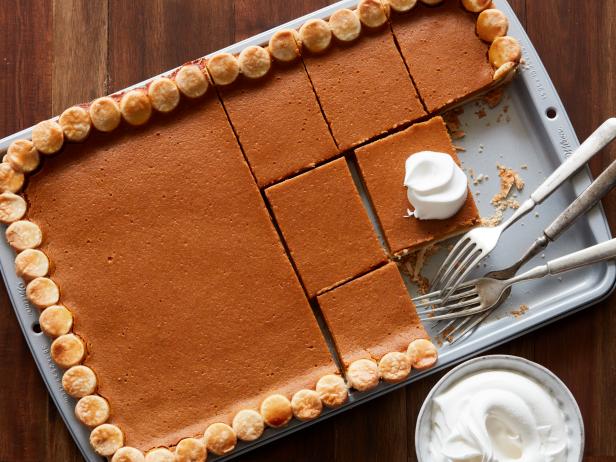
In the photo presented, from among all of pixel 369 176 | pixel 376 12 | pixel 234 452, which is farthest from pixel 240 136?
pixel 234 452

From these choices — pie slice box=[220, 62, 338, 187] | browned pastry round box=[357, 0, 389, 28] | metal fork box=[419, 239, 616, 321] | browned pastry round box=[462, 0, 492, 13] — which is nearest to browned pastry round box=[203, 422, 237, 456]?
metal fork box=[419, 239, 616, 321]

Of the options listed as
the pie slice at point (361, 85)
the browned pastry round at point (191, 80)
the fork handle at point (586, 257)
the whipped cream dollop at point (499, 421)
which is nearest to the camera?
the whipped cream dollop at point (499, 421)

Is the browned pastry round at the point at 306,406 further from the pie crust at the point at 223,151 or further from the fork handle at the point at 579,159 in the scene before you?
the fork handle at the point at 579,159

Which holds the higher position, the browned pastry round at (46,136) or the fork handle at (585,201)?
the browned pastry round at (46,136)

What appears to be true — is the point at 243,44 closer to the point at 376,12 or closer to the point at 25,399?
the point at 376,12

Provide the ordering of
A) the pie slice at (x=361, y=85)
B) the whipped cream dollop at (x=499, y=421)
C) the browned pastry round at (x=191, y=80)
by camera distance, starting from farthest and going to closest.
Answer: the pie slice at (x=361, y=85) < the browned pastry round at (x=191, y=80) < the whipped cream dollop at (x=499, y=421)

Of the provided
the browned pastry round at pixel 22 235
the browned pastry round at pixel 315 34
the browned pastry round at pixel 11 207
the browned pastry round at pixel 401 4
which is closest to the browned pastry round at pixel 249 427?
the browned pastry round at pixel 22 235
